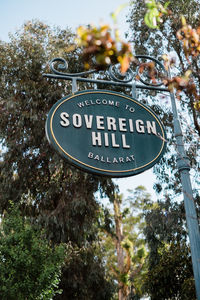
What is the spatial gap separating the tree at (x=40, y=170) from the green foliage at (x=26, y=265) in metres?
1.39

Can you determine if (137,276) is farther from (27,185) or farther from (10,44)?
(10,44)

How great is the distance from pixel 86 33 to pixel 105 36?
4.7 inches

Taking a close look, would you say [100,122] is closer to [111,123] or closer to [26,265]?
[111,123]

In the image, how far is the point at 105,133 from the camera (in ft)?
10.9

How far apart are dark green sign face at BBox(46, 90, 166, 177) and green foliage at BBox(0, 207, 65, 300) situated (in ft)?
23.0

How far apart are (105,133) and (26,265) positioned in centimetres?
737

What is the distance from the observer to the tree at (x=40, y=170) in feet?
39.6

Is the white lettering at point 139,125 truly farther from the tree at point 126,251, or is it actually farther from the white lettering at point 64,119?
the tree at point 126,251

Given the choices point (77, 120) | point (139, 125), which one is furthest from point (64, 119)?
point (139, 125)

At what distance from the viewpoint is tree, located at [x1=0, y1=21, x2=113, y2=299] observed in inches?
476

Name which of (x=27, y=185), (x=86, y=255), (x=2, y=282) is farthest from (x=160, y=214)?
(x=2, y=282)

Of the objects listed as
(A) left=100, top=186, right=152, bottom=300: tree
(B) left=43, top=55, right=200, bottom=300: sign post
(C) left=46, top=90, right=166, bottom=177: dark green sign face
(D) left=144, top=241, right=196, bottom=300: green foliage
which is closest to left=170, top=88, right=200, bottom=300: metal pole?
(B) left=43, top=55, right=200, bottom=300: sign post

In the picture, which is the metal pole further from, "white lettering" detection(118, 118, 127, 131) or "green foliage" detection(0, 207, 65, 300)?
"green foliage" detection(0, 207, 65, 300)

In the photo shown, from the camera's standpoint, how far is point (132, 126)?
11.5ft
